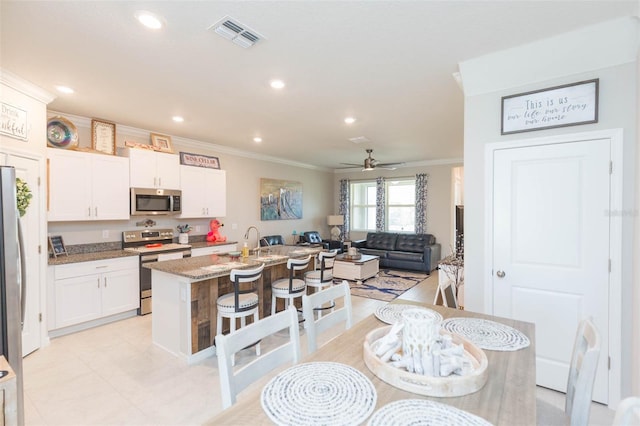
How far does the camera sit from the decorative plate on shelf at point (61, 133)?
3781 mm

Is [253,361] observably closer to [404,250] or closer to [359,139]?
[359,139]

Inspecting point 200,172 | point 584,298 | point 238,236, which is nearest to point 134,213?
point 200,172

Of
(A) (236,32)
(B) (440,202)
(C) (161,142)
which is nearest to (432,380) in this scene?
(A) (236,32)

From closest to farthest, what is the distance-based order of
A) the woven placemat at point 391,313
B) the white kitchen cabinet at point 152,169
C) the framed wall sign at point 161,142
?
the woven placemat at point 391,313
the white kitchen cabinet at point 152,169
the framed wall sign at point 161,142

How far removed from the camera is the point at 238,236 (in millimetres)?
6434

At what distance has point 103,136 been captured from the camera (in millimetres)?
4230

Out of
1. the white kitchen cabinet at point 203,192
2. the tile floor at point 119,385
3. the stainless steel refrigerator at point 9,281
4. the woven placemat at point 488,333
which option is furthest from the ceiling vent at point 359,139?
the stainless steel refrigerator at point 9,281

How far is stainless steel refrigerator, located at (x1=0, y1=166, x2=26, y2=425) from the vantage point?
1586 millimetres

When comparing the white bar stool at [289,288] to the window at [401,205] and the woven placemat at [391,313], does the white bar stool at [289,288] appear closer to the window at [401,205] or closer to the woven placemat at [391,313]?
the woven placemat at [391,313]

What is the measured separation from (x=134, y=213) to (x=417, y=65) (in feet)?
13.9

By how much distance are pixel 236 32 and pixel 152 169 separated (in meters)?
3.27

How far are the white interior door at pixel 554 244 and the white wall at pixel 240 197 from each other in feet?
16.3

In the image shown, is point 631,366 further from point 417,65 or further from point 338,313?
point 417,65

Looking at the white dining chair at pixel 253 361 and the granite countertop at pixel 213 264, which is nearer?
the white dining chair at pixel 253 361
